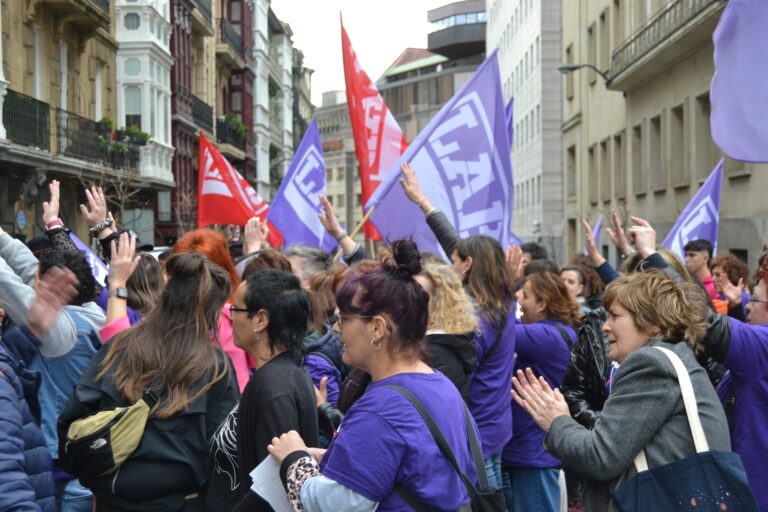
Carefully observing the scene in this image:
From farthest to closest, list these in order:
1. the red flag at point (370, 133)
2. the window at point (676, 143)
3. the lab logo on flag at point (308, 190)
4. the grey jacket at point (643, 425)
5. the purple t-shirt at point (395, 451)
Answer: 1. the window at point (676, 143)
2. the lab logo on flag at point (308, 190)
3. the red flag at point (370, 133)
4. the grey jacket at point (643, 425)
5. the purple t-shirt at point (395, 451)

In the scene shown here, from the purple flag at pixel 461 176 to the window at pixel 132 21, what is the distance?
25163 mm

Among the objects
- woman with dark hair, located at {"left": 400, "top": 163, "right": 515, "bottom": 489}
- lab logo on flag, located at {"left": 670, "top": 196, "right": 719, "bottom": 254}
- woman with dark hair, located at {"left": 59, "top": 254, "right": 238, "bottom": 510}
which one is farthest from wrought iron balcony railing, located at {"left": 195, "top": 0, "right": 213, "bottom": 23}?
woman with dark hair, located at {"left": 59, "top": 254, "right": 238, "bottom": 510}

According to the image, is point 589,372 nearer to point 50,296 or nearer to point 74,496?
point 74,496

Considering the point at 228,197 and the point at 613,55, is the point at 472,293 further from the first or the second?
the point at 613,55

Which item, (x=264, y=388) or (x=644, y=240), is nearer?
(x=264, y=388)

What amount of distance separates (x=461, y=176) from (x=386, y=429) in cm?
607

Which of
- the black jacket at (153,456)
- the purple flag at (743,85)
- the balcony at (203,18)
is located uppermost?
the balcony at (203,18)

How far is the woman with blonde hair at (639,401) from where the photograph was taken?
3631 millimetres

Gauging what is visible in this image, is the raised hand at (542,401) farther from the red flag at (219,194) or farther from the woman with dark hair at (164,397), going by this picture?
the red flag at (219,194)

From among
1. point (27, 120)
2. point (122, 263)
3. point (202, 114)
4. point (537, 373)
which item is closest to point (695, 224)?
point (537, 373)

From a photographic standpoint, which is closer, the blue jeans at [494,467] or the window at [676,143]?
the blue jeans at [494,467]

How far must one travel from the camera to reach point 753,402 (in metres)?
4.46

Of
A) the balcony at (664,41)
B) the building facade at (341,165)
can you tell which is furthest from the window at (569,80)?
the building facade at (341,165)

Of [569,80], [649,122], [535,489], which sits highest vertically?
[569,80]
